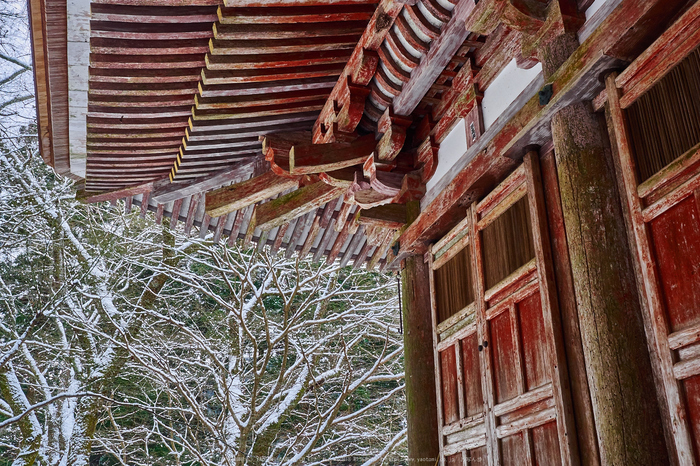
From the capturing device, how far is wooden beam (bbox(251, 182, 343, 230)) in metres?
4.19

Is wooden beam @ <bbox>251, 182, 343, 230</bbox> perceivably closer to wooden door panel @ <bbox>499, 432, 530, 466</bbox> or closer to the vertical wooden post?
the vertical wooden post

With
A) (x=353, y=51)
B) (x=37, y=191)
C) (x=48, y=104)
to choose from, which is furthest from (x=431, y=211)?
(x=37, y=191)

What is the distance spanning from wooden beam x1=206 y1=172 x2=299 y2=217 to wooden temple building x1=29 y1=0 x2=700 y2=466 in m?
0.01

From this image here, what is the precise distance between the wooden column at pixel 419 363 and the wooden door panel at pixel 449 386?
0.86ft

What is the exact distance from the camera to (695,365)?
1773 millimetres

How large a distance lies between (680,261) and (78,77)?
2.95 metres

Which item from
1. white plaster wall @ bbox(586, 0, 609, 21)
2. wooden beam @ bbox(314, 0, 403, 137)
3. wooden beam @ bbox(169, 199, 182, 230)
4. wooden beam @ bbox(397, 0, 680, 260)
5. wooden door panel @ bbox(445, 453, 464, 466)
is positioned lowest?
wooden door panel @ bbox(445, 453, 464, 466)

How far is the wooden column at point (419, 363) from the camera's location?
3652mm

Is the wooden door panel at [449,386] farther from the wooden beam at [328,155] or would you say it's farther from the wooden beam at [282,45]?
the wooden beam at [282,45]

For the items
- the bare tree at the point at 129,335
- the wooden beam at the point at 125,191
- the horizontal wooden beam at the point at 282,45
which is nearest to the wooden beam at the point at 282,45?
the horizontal wooden beam at the point at 282,45

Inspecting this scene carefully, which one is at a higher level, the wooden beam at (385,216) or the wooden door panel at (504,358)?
the wooden beam at (385,216)

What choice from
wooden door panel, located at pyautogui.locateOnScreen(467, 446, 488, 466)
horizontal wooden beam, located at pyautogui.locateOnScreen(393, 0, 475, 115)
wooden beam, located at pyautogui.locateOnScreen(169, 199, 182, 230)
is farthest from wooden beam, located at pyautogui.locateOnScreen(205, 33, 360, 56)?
wooden door panel, located at pyautogui.locateOnScreen(467, 446, 488, 466)

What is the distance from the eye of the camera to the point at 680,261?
1.90 meters

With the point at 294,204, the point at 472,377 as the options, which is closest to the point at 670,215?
the point at 472,377
